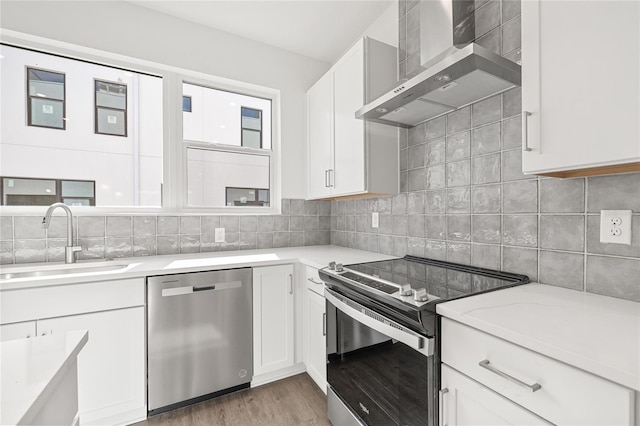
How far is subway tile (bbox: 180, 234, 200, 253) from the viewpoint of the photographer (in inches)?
90.4

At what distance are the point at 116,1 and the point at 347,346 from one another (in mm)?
2817

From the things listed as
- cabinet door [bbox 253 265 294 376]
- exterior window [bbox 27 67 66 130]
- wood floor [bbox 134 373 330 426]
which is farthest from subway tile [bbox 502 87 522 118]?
exterior window [bbox 27 67 66 130]

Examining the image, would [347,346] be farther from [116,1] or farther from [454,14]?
[116,1]

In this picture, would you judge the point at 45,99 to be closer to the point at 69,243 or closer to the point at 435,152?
the point at 69,243

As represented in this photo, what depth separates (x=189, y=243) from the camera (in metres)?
2.32

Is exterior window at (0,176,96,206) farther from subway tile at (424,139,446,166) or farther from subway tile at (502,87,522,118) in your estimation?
subway tile at (502,87,522,118)

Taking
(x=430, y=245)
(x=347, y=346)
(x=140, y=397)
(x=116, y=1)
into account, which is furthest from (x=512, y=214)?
(x=116, y=1)

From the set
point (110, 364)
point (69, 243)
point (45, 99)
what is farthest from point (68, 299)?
point (45, 99)

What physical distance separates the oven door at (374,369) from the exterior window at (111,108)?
6.75 feet

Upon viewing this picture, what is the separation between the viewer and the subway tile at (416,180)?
1.86 m

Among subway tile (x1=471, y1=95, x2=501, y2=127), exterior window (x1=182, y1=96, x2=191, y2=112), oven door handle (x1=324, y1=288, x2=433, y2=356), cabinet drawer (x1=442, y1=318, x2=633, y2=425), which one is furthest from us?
exterior window (x1=182, y1=96, x2=191, y2=112)

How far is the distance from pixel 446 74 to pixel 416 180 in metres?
0.81

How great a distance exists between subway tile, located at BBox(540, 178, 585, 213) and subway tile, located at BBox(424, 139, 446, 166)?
574mm

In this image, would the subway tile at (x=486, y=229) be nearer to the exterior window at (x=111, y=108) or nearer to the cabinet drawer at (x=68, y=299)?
the cabinet drawer at (x=68, y=299)
